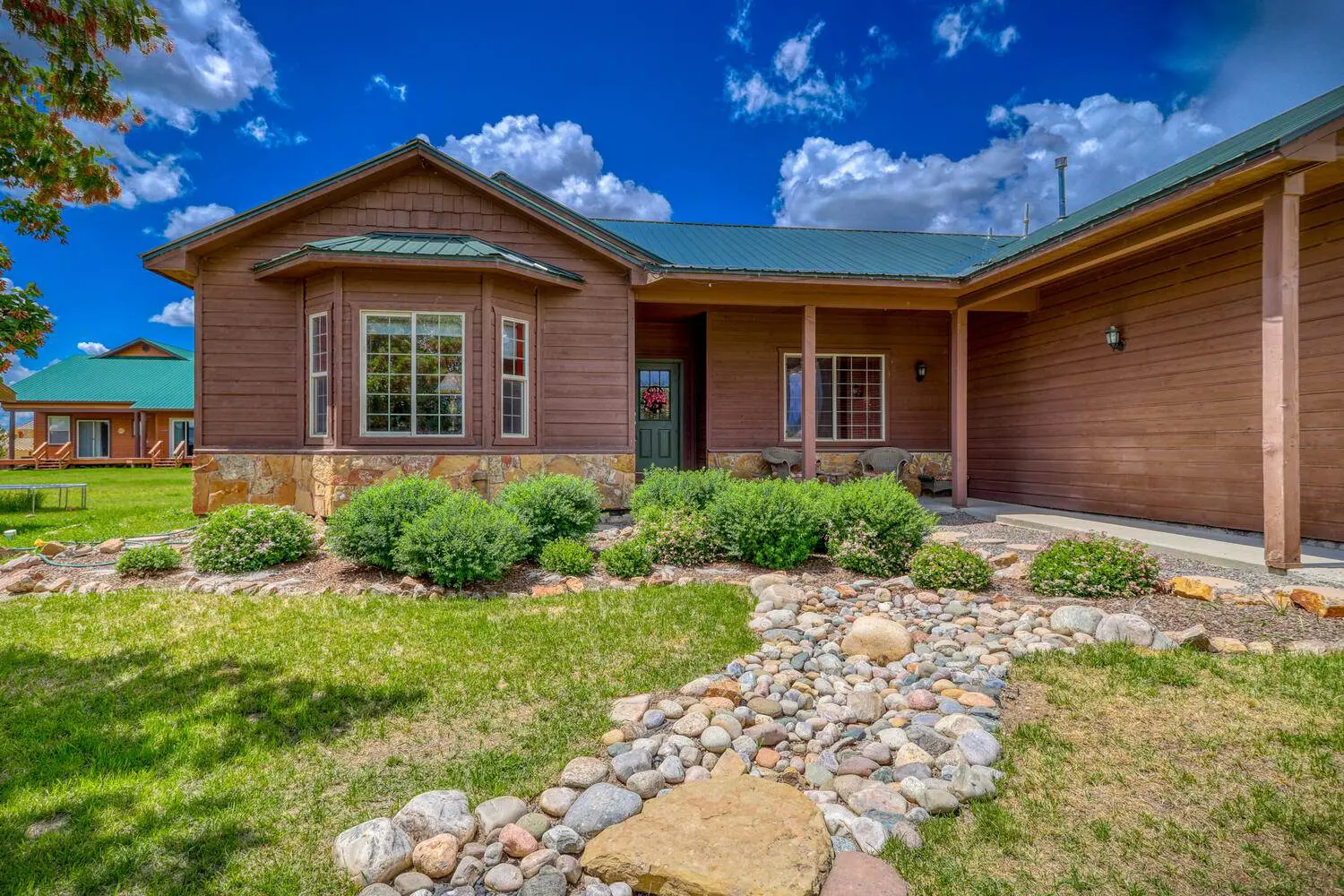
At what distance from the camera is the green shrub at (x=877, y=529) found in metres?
5.42

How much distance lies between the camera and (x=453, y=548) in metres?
4.92

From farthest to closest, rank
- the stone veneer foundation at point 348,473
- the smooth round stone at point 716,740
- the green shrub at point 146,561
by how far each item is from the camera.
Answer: the stone veneer foundation at point 348,473 → the green shrub at point 146,561 → the smooth round stone at point 716,740

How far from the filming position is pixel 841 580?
17.3 ft

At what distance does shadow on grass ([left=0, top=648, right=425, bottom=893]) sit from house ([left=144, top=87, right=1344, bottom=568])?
186 inches

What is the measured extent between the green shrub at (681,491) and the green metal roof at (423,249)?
328 centimetres

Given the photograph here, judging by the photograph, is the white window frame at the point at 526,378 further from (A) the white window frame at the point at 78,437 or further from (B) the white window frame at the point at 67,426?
(B) the white window frame at the point at 67,426

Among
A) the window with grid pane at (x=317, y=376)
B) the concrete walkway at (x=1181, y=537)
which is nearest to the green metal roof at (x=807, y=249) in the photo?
the concrete walkway at (x=1181, y=537)

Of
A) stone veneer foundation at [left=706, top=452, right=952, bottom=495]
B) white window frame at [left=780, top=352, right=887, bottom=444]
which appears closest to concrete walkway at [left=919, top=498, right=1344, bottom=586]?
stone veneer foundation at [left=706, top=452, right=952, bottom=495]

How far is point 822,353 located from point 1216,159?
5.44 m

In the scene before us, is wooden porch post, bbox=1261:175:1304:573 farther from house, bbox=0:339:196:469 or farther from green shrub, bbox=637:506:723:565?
house, bbox=0:339:196:469

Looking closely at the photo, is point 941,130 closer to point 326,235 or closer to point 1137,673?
point 326,235

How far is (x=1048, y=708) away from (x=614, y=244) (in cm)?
763

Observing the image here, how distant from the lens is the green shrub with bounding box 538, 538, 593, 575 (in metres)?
5.44

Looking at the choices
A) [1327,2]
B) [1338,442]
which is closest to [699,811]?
[1338,442]
